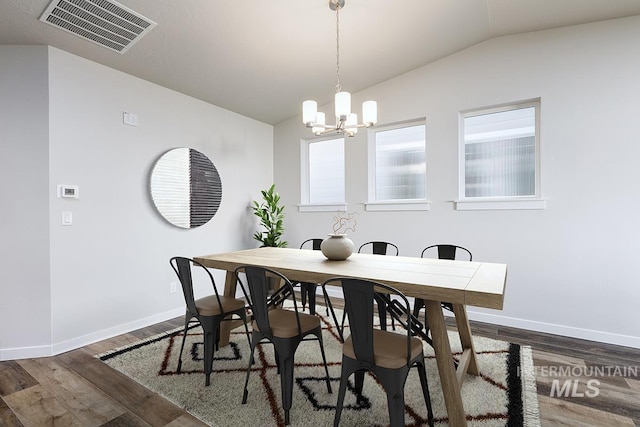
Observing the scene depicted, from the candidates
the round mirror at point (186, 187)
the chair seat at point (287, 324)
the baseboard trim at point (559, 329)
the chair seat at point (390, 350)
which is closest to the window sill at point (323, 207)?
the round mirror at point (186, 187)

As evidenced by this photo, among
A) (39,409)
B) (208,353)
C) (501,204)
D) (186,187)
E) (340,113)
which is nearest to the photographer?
(39,409)

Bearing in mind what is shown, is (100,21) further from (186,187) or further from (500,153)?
(500,153)

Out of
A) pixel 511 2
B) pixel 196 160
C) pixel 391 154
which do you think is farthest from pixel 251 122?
pixel 511 2

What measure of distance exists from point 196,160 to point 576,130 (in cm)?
381

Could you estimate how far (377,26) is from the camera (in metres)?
2.78

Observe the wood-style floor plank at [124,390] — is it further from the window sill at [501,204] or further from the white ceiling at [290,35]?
the window sill at [501,204]

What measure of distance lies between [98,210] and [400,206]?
3.05m

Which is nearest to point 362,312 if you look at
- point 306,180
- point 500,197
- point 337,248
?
point 337,248

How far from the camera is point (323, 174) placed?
177 inches

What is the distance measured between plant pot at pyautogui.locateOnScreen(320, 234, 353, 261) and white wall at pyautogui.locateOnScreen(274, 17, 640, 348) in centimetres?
152

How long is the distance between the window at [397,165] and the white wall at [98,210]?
2.07 metres

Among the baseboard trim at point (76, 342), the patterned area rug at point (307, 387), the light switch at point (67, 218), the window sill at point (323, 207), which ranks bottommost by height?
the patterned area rug at point (307, 387)

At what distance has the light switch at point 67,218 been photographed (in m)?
2.64

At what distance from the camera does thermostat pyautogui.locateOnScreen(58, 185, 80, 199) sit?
8.60 ft
